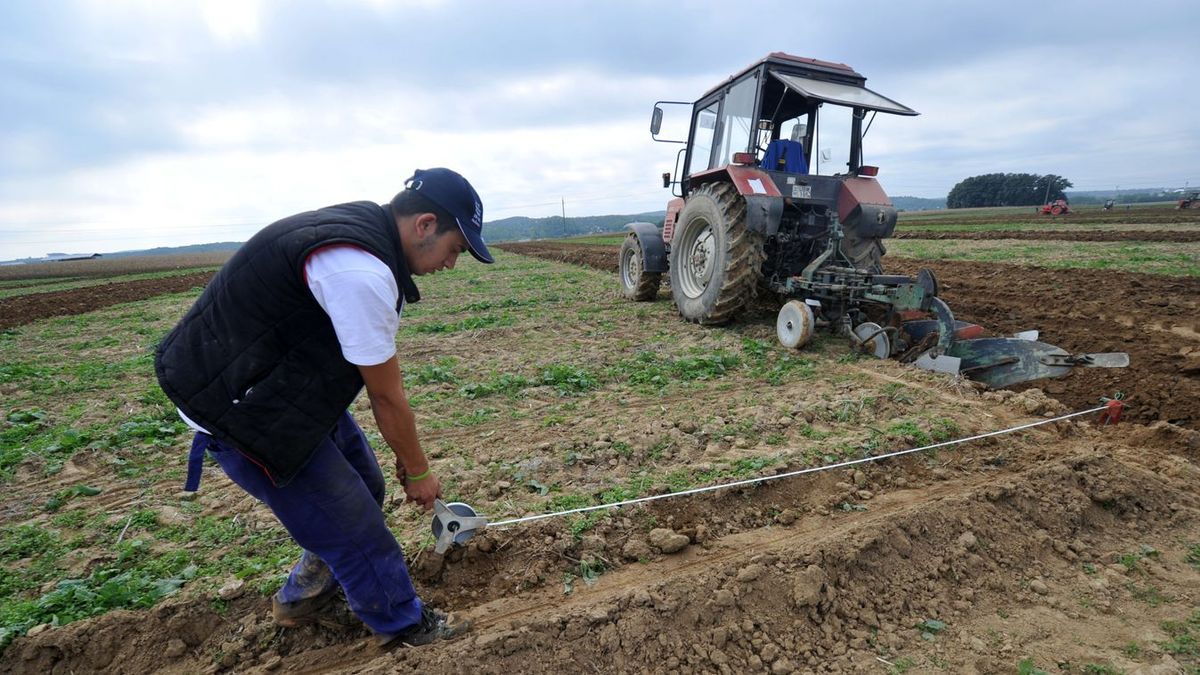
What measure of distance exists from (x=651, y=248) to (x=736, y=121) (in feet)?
7.76

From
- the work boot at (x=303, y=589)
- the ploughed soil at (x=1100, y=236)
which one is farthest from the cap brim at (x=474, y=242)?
the ploughed soil at (x=1100, y=236)

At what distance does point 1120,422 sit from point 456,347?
6.03 meters

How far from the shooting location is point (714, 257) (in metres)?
6.50

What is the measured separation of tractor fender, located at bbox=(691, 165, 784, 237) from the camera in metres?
5.86

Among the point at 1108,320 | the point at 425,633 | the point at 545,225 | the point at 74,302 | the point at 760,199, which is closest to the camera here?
the point at 425,633

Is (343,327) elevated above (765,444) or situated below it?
above

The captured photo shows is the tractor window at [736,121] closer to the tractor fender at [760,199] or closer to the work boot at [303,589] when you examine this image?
the tractor fender at [760,199]

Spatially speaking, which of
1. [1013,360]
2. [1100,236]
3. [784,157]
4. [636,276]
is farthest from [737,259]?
[1100,236]

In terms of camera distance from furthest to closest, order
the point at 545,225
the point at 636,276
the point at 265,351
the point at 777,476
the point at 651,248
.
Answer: the point at 545,225 → the point at 636,276 → the point at 651,248 → the point at 777,476 → the point at 265,351

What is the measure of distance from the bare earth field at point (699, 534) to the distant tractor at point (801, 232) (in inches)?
23.8

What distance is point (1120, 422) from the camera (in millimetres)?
3926

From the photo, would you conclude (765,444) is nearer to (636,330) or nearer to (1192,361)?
(636,330)

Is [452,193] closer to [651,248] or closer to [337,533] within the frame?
[337,533]

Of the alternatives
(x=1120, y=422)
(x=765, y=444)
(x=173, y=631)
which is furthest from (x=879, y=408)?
(x=173, y=631)
